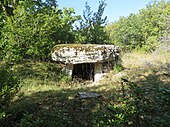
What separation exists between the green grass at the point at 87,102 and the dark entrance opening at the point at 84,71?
0.95m

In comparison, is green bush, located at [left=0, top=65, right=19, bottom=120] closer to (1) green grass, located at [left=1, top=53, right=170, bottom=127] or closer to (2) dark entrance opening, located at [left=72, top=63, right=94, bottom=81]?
(1) green grass, located at [left=1, top=53, right=170, bottom=127]

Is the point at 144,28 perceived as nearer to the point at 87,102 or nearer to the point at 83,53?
the point at 83,53

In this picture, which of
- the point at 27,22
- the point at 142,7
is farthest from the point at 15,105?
the point at 142,7

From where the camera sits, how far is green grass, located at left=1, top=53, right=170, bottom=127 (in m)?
2.98

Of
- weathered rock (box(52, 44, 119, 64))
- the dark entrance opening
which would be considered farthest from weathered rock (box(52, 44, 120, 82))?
the dark entrance opening

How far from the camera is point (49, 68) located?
8758mm

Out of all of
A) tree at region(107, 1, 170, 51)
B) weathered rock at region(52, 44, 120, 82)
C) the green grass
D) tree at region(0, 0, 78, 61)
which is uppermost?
tree at region(107, 1, 170, 51)

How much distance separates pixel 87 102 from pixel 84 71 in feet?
15.3

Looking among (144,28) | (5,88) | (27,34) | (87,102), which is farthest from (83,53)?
(144,28)

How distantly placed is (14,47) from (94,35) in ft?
14.2

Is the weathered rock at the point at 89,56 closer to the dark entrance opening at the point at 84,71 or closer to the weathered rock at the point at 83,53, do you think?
the weathered rock at the point at 83,53

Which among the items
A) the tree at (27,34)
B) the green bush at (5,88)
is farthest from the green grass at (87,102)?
the tree at (27,34)

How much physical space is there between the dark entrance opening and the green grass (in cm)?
95

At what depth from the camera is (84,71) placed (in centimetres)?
970
